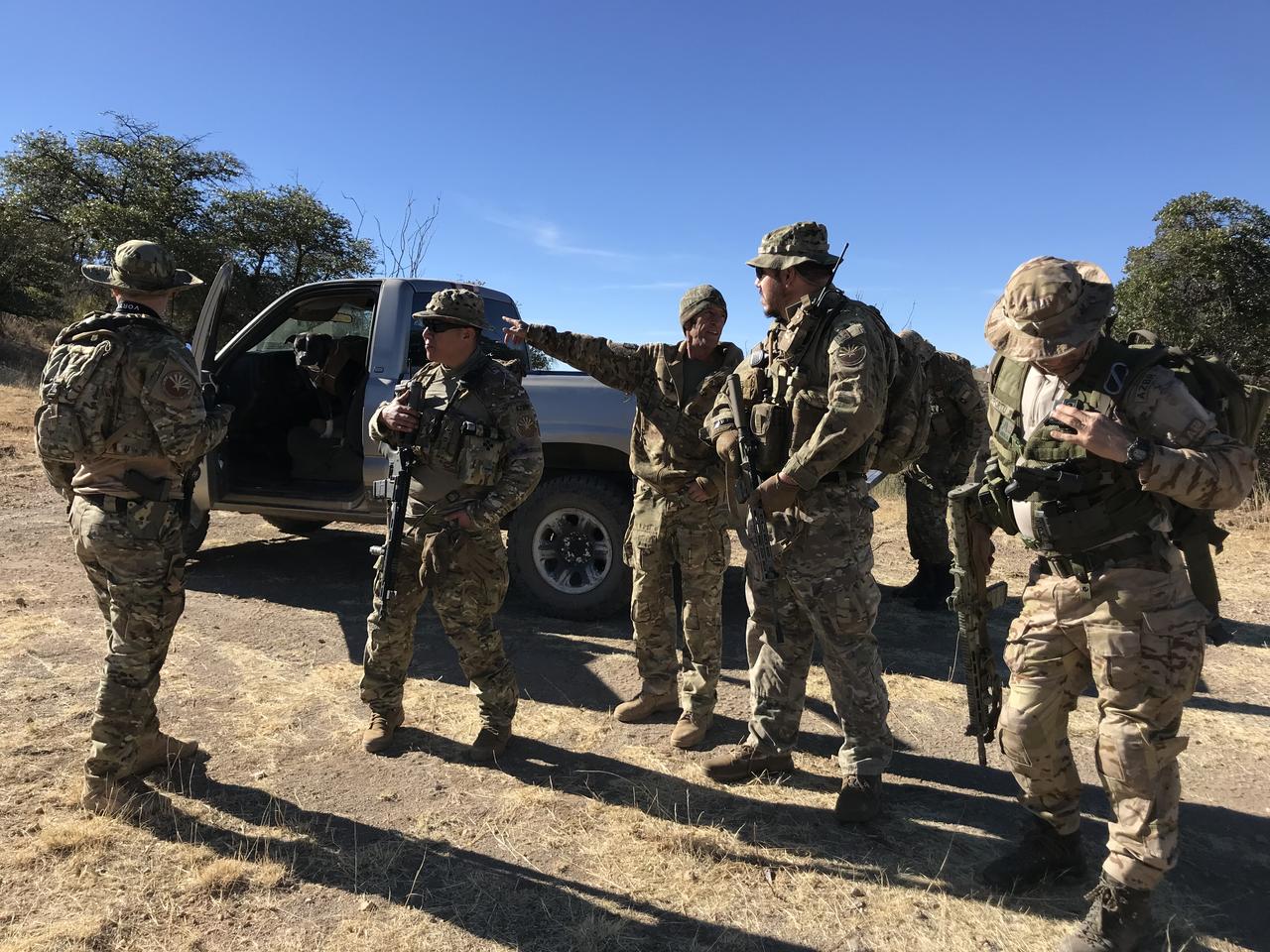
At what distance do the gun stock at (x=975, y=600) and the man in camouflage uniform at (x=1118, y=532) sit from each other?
27 centimetres

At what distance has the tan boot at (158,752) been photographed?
2971 mm

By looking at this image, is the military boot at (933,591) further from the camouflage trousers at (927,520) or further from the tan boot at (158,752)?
the tan boot at (158,752)

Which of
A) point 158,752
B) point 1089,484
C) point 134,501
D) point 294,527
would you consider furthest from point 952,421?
point 294,527

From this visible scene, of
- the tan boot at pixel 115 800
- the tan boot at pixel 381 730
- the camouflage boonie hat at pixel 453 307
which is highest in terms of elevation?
the camouflage boonie hat at pixel 453 307

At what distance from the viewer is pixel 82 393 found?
8.61 feet

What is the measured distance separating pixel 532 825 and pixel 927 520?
3729 mm

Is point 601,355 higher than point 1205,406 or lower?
higher

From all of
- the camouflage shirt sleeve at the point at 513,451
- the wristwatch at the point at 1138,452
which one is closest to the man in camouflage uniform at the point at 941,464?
the camouflage shirt sleeve at the point at 513,451

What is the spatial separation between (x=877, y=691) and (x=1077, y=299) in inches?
60.0

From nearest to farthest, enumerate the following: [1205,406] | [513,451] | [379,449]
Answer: [1205,406]
[513,451]
[379,449]

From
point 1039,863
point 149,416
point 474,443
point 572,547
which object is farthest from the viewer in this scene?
point 572,547

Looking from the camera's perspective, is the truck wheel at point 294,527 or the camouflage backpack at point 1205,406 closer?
the camouflage backpack at point 1205,406

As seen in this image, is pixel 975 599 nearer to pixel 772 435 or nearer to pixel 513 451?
pixel 772 435

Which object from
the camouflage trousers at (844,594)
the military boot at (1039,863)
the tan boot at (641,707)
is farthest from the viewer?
the tan boot at (641,707)
